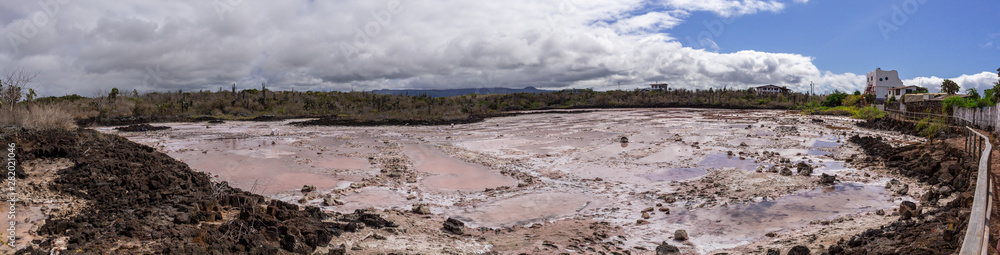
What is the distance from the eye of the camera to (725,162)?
1494 centimetres

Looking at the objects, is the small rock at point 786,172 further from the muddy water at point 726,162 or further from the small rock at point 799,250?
the small rock at point 799,250

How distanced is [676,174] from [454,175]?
19.6ft

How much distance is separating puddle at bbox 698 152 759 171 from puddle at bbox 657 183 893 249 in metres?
3.45

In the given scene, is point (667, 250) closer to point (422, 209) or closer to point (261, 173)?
point (422, 209)

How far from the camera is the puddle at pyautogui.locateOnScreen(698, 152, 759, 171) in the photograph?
1405 cm

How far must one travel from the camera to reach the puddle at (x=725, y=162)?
1405cm

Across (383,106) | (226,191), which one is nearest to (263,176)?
(226,191)

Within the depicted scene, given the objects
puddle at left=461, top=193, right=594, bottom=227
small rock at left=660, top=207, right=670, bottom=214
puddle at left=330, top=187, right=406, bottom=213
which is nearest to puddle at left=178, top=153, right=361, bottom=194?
puddle at left=330, top=187, right=406, bottom=213

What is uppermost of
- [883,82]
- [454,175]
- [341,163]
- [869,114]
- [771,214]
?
[883,82]

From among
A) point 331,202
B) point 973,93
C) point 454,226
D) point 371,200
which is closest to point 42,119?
point 331,202

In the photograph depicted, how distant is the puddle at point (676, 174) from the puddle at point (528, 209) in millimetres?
3010

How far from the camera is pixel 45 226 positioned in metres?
5.52

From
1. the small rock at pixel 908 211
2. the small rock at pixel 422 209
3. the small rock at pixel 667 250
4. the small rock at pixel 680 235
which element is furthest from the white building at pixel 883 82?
the small rock at pixel 422 209

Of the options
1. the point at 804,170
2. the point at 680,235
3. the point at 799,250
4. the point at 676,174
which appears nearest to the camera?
the point at 799,250
